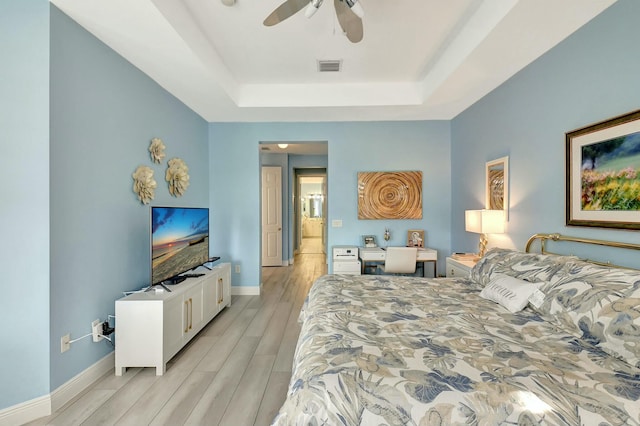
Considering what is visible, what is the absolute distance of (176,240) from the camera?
2793mm

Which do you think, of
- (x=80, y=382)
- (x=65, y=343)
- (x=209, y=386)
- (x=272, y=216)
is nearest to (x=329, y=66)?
(x=209, y=386)

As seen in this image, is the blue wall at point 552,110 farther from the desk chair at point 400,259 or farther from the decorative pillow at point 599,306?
the desk chair at point 400,259

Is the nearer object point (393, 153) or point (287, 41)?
point (287, 41)

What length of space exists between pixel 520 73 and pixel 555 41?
1.55 ft

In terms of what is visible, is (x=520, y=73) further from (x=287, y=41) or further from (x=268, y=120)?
(x=268, y=120)

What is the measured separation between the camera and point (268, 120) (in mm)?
4195

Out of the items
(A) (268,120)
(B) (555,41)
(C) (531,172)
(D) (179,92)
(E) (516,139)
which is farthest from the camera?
(A) (268,120)

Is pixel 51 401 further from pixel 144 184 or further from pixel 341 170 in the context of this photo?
pixel 341 170

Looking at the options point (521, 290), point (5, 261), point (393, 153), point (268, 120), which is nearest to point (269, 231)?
point (268, 120)

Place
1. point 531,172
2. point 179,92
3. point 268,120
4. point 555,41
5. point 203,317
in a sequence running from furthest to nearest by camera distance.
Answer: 1. point 268,120
2. point 179,92
3. point 203,317
4. point 531,172
5. point 555,41

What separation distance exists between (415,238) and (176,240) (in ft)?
10.4

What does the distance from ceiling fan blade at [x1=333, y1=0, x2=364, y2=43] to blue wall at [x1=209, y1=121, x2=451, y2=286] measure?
220cm

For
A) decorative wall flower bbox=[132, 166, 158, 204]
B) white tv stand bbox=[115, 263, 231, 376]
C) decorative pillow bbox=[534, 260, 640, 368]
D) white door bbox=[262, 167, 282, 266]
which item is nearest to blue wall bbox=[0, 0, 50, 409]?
white tv stand bbox=[115, 263, 231, 376]

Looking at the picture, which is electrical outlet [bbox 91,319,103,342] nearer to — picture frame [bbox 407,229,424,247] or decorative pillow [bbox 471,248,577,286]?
decorative pillow [bbox 471,248,577,286]
